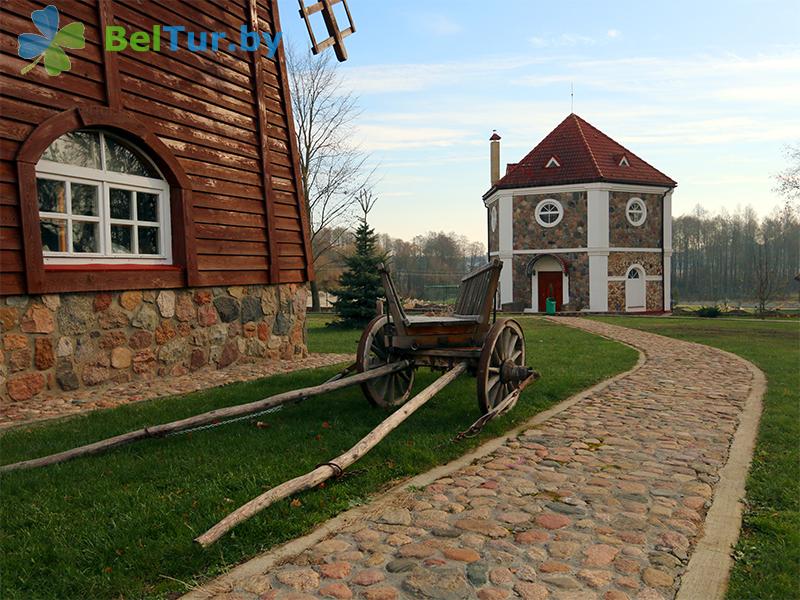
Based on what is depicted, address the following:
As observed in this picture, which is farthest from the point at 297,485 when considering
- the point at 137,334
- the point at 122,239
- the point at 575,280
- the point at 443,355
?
the point at 575,280

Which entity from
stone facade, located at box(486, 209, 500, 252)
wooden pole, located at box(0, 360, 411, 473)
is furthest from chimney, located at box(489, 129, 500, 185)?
wooden pole, located at box(0, 360, 411, 473)

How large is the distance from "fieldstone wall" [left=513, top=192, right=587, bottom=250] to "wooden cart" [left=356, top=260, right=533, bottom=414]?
2426 cm

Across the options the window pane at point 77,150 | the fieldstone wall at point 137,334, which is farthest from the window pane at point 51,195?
the fieldstone wall at point 137,334

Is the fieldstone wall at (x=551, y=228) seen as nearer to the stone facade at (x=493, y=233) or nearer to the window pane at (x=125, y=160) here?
the stone facade at (x=493, y=233)

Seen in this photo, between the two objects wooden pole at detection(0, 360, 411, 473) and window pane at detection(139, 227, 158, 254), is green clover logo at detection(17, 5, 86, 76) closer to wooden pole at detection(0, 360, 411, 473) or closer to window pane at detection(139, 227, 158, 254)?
window pane at detection(139, 227, 158, 254)

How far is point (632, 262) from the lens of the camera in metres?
29.7

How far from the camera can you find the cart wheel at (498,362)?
17.9ft

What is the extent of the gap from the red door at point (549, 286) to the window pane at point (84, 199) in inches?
989

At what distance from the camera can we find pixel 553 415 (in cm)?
627

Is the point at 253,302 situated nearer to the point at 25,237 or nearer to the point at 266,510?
the point at 25,237

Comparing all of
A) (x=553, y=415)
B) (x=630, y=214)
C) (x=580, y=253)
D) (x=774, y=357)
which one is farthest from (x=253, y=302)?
(x=630, y=214)

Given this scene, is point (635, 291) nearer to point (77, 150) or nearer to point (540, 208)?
point (540, 208)

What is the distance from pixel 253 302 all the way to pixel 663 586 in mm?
7864

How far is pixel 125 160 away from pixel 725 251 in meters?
76.2
